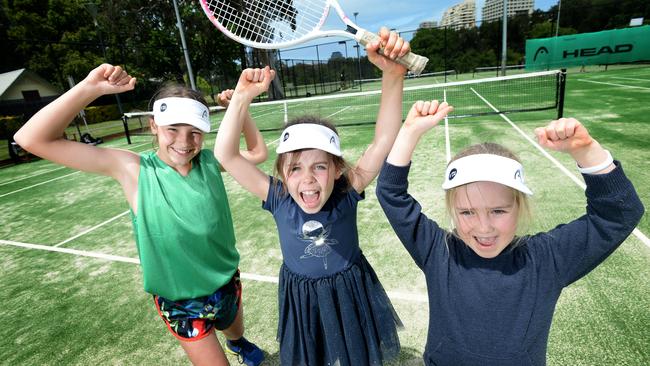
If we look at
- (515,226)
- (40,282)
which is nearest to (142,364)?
(40,282)

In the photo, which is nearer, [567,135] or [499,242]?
[567,135]

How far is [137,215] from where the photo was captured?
6.55 feet

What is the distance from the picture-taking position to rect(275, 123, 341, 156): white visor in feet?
6.09

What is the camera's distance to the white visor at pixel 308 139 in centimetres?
186

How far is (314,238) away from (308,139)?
556mm

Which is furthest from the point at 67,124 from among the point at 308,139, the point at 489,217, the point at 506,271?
the point at 506,271

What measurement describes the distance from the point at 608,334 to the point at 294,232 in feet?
8.25

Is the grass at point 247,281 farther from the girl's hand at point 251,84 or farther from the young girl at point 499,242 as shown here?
the girl's hand at point 251,84

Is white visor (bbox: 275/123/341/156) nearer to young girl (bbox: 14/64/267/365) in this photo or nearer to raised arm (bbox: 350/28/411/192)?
raised arm (bbox: 350/28/411/192)

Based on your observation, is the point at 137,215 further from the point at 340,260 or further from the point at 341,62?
the point at 341,62

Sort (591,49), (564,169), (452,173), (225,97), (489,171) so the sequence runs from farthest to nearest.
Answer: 1. (591,49)
2. (564,169)
3. (225,97)
4. (452,173)
5. (489,171)

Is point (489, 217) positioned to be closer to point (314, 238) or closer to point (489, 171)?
point (489, 171)

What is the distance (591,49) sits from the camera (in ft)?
90.2

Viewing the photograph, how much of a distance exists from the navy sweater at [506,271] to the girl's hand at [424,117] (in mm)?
202
